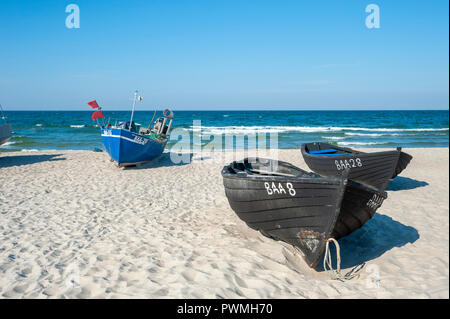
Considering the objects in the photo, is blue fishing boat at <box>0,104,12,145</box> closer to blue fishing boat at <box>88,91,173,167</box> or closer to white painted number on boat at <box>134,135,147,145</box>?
blue fishing boat at <box>88,91,173,167</box>

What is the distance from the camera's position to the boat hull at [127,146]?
12172 mm

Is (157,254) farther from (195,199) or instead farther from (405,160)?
(405,160)

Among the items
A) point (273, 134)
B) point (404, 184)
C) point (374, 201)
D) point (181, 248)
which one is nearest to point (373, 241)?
point (374, 201)

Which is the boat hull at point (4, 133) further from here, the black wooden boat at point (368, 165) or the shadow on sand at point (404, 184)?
the shadow on sand at point (404, 184)

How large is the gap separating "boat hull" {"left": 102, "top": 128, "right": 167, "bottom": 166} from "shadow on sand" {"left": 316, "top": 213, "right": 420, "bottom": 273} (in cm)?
900

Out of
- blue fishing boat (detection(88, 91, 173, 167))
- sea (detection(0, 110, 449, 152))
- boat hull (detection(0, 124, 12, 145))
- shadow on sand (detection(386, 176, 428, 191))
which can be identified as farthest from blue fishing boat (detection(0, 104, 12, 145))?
shadow on sand (detection(386, 176, 428, 191))

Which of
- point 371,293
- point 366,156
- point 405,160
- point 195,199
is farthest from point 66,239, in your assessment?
point 405,160

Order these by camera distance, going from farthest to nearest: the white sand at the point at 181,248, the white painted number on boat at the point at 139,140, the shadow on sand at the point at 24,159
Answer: the shadow on sand at the point at 24,159
the white painted number on boat at the point at 139,140
the white sand at the point at 181,248

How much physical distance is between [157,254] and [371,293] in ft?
10.0

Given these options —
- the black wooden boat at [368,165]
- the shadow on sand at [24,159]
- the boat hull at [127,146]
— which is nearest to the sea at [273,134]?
the shadow on sand at [24,159]

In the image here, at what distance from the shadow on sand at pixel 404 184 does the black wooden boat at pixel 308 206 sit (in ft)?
19.4

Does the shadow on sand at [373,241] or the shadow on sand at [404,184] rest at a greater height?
the shadow on sand at [404,184]

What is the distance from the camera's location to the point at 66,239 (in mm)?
5539

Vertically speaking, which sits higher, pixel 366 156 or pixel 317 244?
pixel 366 156
